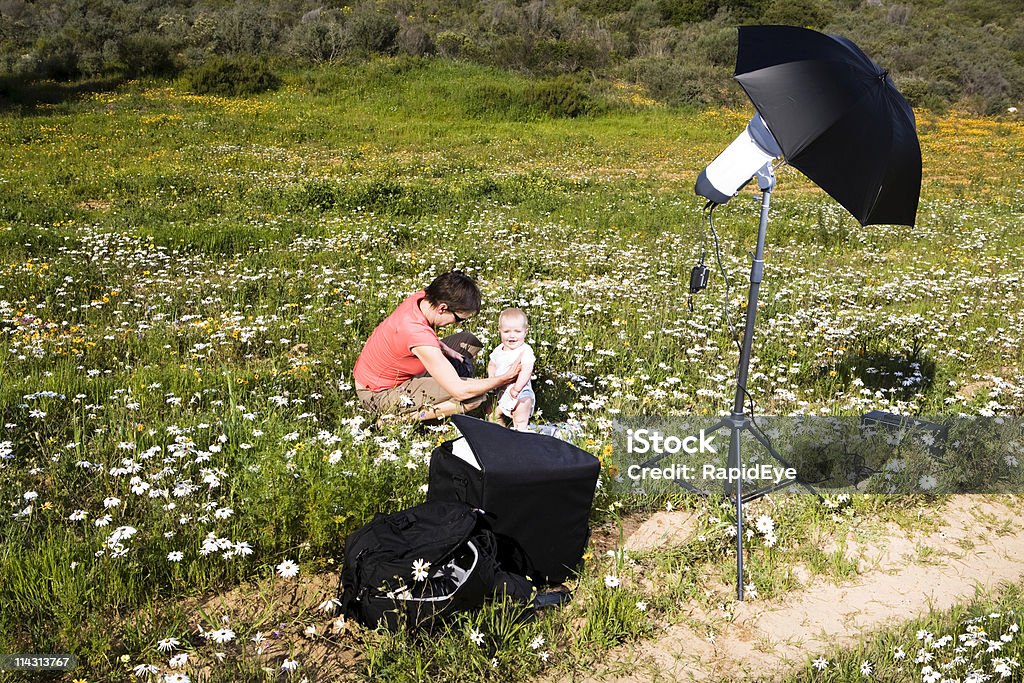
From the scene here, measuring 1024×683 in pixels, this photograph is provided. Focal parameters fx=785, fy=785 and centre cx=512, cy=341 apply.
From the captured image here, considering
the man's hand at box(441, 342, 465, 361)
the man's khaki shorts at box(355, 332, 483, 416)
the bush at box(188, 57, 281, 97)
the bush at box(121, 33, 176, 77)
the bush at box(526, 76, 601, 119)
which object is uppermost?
the bush at box(121, 33, 176, 77)

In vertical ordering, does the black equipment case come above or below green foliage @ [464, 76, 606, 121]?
above

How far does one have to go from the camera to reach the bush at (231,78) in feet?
79.2

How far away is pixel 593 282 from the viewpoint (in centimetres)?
860

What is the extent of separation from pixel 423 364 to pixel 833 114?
2783 millimetres

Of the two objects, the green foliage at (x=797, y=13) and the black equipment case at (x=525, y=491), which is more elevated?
the green foliage at (x=797, y=13)

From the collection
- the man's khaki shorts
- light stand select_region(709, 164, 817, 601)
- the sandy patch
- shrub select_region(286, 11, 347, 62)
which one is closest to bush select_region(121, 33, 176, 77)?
shrub select_region(286, 11, 347, 62)

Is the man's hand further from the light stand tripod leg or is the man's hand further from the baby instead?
the light stand tripod leg

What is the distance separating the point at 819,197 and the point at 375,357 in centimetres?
1269

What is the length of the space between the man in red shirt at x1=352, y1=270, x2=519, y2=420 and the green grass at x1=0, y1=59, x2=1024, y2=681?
258 mm

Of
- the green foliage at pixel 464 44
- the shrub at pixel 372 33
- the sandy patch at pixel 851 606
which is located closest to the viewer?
the sandy patch at pixel 851 606

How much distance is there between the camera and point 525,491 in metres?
3.64

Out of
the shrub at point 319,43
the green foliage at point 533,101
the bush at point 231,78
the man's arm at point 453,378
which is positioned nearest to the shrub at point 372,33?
the shrub at point 319,43

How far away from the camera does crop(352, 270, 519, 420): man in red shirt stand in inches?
193

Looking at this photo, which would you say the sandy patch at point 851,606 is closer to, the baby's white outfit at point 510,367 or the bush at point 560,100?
the baby's white outfit at point 510,367
